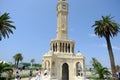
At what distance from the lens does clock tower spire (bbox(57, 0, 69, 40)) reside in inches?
1833

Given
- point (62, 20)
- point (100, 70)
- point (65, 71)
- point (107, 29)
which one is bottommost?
point (65, 71)

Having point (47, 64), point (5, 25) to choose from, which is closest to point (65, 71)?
point (47, 64)

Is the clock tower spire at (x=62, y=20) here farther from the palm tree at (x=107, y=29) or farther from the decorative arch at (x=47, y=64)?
the palm tree at (x=107, y=29)

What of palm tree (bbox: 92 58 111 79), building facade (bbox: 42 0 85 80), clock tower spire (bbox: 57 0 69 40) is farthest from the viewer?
palm tree (bbox: 92 58 111 79)

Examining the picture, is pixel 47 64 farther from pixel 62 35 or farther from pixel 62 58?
pixel 62 35

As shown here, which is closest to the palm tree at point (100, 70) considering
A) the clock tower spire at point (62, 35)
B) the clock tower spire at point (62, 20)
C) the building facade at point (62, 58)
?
the building facade at point (62, 58)

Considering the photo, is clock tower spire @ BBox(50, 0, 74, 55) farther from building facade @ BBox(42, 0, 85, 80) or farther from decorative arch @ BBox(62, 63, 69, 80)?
decorative arch @ BBox(62, 63, 69, 80)

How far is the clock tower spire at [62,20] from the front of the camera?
153 feet

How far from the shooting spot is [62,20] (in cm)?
4731

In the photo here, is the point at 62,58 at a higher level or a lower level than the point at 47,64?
higher

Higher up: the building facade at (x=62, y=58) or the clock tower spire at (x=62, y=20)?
the clock tower spire at (x=62, y=20)

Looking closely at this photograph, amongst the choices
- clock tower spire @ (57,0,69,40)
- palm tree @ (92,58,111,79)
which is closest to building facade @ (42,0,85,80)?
clock tower spire @ (57,0,69,40)

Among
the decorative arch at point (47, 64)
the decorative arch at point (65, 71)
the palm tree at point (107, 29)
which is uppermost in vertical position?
the palm tree at point (107, 29)

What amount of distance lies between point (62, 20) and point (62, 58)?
10.5 m
